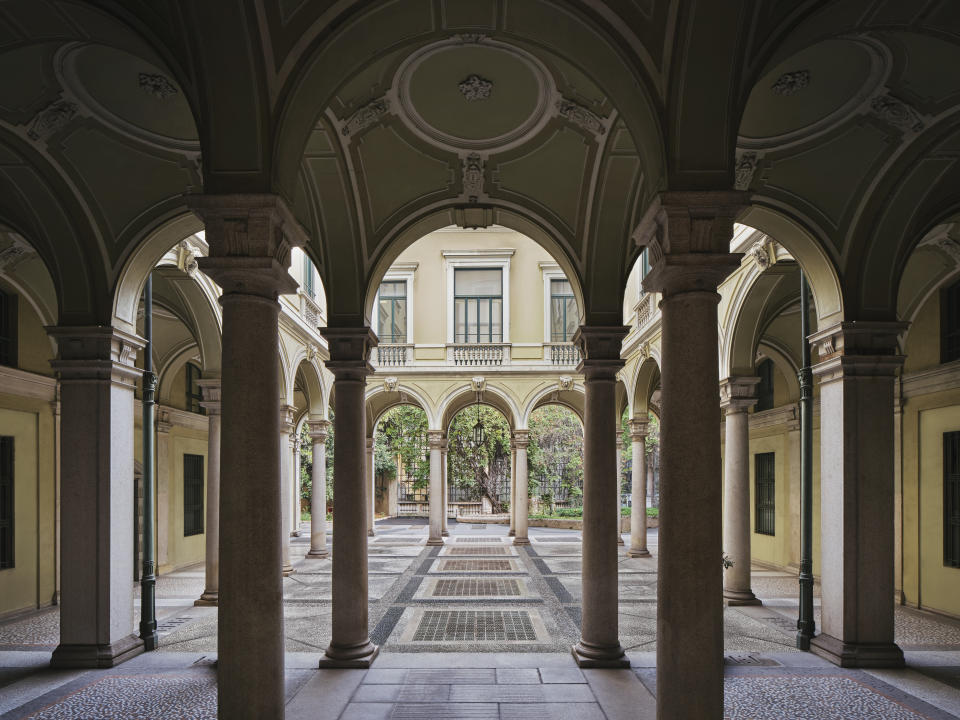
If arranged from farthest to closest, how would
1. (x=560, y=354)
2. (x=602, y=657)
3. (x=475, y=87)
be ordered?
(x=560, y=354), (x=602, y=657), (x=475, y=87)

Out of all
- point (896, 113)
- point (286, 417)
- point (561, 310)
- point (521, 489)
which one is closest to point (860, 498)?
point (896, 113)

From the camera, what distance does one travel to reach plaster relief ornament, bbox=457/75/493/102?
7.25m

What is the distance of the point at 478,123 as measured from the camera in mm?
8094

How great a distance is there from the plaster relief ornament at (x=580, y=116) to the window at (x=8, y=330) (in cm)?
1052

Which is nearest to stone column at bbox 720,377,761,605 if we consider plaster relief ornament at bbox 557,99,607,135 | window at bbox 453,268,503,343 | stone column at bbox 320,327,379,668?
stone column at bbox 320,327,379,668

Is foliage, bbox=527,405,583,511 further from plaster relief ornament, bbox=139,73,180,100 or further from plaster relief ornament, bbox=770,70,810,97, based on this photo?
plaster relief ornament, bbox=139,73,180,100

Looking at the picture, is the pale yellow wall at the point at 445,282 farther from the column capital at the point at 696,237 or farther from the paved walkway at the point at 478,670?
the column capital at the point at 696,237

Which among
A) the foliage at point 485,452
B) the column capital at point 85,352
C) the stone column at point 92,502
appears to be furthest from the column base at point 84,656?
the foliage at point 485,452

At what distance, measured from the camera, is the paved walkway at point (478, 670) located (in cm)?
716

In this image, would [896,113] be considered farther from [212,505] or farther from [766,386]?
[766,386]

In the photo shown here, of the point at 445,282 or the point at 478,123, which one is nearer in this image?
the point at 478,123

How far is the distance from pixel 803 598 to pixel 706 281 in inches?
252

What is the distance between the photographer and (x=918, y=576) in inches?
514

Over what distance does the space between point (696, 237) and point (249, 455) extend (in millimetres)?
3426
